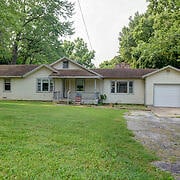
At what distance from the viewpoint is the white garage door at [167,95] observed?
24234 millimetres

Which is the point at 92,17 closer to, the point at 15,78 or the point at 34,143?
the point at 15,78

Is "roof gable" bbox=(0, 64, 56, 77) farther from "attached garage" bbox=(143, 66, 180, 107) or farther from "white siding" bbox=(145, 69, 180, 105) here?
"attached garage" bbox=(143, 66, 180, 107)

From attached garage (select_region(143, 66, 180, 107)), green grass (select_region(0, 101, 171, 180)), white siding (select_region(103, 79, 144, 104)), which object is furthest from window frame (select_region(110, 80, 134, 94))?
green grass (select_region(0, 101, 171, 180))

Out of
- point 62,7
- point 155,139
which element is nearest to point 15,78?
point 62,7

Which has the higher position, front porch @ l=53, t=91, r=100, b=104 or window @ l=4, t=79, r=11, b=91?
window @ l=4, t=79, r=11, b=91

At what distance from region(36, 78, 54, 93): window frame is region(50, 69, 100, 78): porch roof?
1.10m

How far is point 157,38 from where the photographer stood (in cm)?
2155

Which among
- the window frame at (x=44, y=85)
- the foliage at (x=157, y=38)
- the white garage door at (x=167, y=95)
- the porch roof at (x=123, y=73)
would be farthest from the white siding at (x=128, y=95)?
the window frame at (x=44, y=85)

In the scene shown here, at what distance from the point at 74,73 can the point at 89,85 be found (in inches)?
77.0

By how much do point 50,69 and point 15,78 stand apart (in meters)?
3.89

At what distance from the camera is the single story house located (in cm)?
2430

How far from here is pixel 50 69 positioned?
25969 millimetres

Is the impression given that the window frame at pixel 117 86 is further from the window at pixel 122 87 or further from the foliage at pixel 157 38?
the foliage at pixel 157 38

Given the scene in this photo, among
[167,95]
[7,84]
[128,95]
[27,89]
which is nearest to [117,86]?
[128,95]
